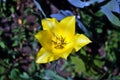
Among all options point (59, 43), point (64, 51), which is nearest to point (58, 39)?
point (59, 43)

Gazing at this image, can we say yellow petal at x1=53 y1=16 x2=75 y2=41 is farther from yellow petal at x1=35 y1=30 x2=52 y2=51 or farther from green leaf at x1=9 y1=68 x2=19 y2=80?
green leaf at x1=9 y1=68 x2=19 y2=80

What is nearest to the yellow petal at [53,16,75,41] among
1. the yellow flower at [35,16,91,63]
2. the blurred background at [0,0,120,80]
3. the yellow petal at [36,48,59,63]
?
the yellow flower at [35,16,91,63]

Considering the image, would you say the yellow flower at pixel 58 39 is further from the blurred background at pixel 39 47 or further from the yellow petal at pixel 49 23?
the blurred background at pixel 39 47

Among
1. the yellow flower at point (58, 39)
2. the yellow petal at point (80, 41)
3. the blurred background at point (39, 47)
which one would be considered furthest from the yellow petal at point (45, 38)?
the blurred background at point (39, 47)

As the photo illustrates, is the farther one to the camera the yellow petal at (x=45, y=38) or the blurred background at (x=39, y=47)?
the blurred background at (x=39, y=47)

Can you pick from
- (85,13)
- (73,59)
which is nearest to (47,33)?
(73,59)

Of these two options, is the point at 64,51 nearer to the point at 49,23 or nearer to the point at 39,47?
the point at 49,23
